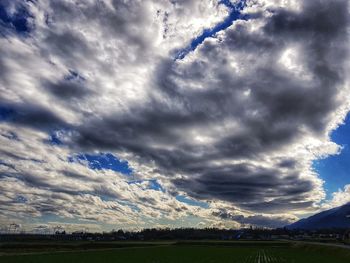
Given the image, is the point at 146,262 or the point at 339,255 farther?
the point at 339,255

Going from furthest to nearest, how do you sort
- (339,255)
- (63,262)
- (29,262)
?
(339,255)
(63,262)
(29,262)

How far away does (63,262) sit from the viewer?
71.2 metres

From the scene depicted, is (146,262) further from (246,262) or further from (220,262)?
(246,262)

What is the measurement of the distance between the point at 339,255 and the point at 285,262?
38478mm

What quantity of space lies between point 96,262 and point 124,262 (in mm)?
5828

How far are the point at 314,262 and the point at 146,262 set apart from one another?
1241 inches

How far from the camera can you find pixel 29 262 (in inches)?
2628

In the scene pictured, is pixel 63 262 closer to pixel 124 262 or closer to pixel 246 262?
pixel 124 262

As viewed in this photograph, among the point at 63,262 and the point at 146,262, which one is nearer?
the point at 146,262

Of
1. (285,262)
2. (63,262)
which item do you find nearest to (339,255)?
(285,262)

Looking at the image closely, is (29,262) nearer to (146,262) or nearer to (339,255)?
(146,262)

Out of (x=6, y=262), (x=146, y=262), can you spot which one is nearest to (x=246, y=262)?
(x=146, y=262)

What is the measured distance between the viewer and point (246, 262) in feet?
225

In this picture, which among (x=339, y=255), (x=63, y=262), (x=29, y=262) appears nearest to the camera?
(x=29, y=262)
